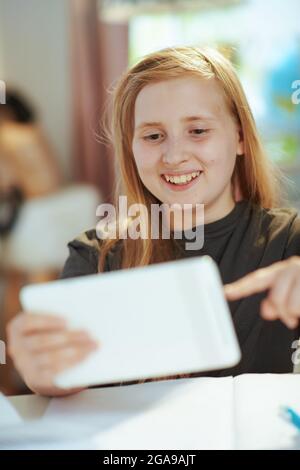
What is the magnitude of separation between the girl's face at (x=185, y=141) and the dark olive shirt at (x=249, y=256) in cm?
4

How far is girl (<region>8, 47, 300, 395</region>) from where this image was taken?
73cm

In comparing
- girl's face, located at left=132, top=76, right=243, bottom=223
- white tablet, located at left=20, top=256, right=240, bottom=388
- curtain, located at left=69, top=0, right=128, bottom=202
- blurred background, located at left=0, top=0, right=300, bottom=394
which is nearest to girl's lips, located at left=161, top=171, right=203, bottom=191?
girl's face, located at left=132, top=76, right=243, bottom=223

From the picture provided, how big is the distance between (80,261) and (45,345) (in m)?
0.22

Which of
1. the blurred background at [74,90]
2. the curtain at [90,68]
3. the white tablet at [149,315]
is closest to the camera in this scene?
the white tablet at [149,315]

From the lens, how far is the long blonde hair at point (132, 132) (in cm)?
73

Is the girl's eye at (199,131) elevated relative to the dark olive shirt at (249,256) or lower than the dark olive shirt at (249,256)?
elevated

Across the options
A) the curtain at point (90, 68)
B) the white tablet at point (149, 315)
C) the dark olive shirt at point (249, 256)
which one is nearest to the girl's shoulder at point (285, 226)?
the dark olive shirt at point (249, 256)

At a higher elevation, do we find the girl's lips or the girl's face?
the girl's face

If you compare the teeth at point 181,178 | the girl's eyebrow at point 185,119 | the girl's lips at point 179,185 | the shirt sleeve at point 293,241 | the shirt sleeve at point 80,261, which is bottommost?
the shirt sleeve at point 80,261

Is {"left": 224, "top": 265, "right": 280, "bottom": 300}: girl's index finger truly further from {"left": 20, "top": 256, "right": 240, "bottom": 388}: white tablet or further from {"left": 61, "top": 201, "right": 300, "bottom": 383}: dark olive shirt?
{"left": 61, "top": 201, "right": 300, "bottom": 383}: dark olive shirt

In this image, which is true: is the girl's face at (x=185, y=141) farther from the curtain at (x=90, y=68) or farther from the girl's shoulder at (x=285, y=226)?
the curtain at (x=90, y=68)

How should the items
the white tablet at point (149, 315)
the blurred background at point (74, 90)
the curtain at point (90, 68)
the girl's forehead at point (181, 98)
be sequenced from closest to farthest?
the white tablet at point (149, 315) → the girl's forehead at point (181, 98) → the blurred background at point (74, 90) → the curtain at point (90, 68)

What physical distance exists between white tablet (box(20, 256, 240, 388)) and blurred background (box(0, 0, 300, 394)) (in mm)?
1232

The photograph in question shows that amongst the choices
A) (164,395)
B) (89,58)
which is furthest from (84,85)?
(164,395)
